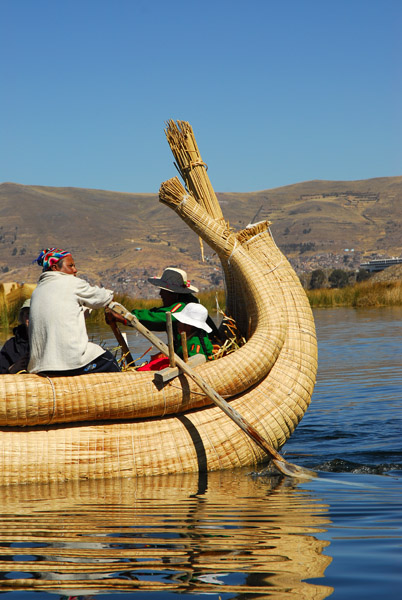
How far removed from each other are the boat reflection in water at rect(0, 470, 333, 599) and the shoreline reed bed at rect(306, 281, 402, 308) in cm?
2084

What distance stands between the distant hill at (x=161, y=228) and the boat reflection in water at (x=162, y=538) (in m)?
54.2

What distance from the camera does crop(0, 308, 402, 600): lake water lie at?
3361mm

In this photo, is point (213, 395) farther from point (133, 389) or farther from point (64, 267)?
point (64, 267)

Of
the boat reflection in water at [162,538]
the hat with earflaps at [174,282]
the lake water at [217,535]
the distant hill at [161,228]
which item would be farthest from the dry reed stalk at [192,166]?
the distant hill at [161,228]

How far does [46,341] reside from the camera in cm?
553

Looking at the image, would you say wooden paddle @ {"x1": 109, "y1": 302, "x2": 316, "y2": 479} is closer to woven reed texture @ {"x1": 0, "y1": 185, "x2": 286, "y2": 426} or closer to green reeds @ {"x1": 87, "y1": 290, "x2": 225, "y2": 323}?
woven reed texture @ {"x1": 0, "y1": 185, "x2": 286, "y2": 426}

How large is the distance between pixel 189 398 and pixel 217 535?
76.3 inches

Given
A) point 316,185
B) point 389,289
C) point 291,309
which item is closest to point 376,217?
point 316,185

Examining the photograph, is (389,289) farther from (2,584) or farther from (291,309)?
(2,584)

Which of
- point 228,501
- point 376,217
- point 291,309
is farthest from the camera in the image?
point 376,217

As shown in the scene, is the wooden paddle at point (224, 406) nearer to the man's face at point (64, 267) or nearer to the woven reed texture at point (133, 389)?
the woven reed texture at point (133, 389)

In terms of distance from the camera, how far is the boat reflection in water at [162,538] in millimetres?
3396

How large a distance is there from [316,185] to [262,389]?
Result: 122239mm

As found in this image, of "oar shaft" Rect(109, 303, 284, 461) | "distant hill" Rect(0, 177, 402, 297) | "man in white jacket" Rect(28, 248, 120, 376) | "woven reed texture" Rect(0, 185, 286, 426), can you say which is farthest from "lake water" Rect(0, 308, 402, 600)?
"distant hill" Rect(0, 177, 402, 297)
